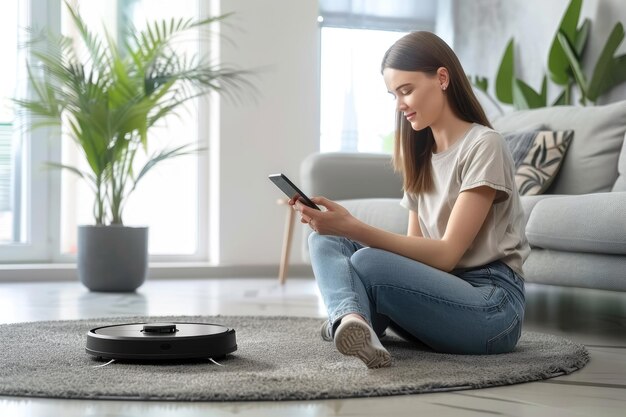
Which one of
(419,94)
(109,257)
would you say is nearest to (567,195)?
(419,94)

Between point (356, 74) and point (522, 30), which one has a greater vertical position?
point (522, 30)

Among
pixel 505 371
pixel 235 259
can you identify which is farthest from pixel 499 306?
pixel 235 259

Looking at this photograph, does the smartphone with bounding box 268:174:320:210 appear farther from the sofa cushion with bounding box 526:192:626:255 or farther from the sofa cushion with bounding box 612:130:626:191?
the sofa cushion with bounding box 612:130:626:191

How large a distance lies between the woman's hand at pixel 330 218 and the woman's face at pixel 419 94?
296 millimetres

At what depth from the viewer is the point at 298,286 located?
4.58 m

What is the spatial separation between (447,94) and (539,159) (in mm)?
1431

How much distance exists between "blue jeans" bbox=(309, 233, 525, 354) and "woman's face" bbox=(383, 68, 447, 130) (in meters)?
0.32

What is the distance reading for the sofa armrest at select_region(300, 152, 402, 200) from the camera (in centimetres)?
392

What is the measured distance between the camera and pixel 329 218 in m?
1.90

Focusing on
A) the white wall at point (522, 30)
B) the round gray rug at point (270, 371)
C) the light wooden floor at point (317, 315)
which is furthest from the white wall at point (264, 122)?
the round gray rug at point (270, 371)

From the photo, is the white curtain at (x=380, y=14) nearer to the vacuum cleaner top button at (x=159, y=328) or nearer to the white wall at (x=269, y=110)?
the white wall at (x=269, y=110)

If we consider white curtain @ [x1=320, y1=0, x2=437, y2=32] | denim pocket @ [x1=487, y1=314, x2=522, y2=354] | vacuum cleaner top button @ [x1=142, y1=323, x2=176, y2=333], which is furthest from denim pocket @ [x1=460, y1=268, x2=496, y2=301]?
white curtain @ [x1=320, y1=0, x2=437, y2=32]

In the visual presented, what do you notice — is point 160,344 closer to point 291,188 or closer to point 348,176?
point 291,188

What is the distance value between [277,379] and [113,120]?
2.62 metres
